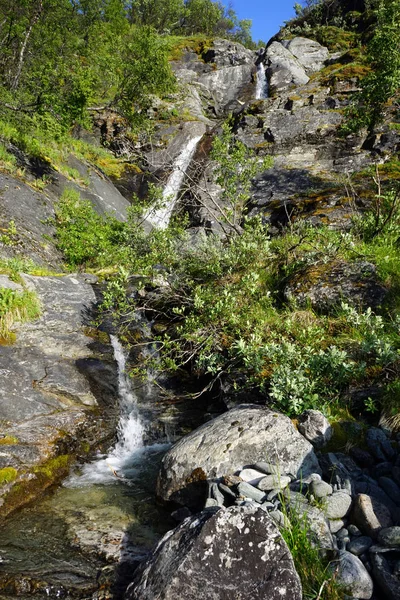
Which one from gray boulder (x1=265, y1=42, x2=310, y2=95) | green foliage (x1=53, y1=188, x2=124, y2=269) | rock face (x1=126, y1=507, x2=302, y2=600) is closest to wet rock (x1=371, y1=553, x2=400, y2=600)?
rock face (x1=126, y1=507, x2=302, y2=600)

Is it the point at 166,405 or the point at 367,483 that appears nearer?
the point at 367,483

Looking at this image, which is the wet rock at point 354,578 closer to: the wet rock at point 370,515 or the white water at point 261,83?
the wet rock at point 370,515

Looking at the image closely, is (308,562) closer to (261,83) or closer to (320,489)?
(320,489)

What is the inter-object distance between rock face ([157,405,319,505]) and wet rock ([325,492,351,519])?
696 millimetres

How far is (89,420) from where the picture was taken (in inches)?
252

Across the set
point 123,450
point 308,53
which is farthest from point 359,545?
point 308,53

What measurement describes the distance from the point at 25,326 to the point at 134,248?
2.78 metres

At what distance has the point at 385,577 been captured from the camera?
2.78 m

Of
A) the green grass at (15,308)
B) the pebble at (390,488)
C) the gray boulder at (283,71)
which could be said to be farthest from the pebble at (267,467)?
the gray boulder at (283,71)

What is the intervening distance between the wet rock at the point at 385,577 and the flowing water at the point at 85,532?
2.20 m

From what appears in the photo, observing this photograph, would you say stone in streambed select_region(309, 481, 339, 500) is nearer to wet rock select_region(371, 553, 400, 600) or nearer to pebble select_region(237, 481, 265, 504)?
pebble select_region(237, 481, 265, 504)

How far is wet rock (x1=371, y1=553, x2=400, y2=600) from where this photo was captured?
2.70m

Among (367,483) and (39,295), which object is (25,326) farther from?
(367,483)

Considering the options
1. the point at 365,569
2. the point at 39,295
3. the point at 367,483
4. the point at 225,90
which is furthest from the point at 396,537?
the point at 225,90
